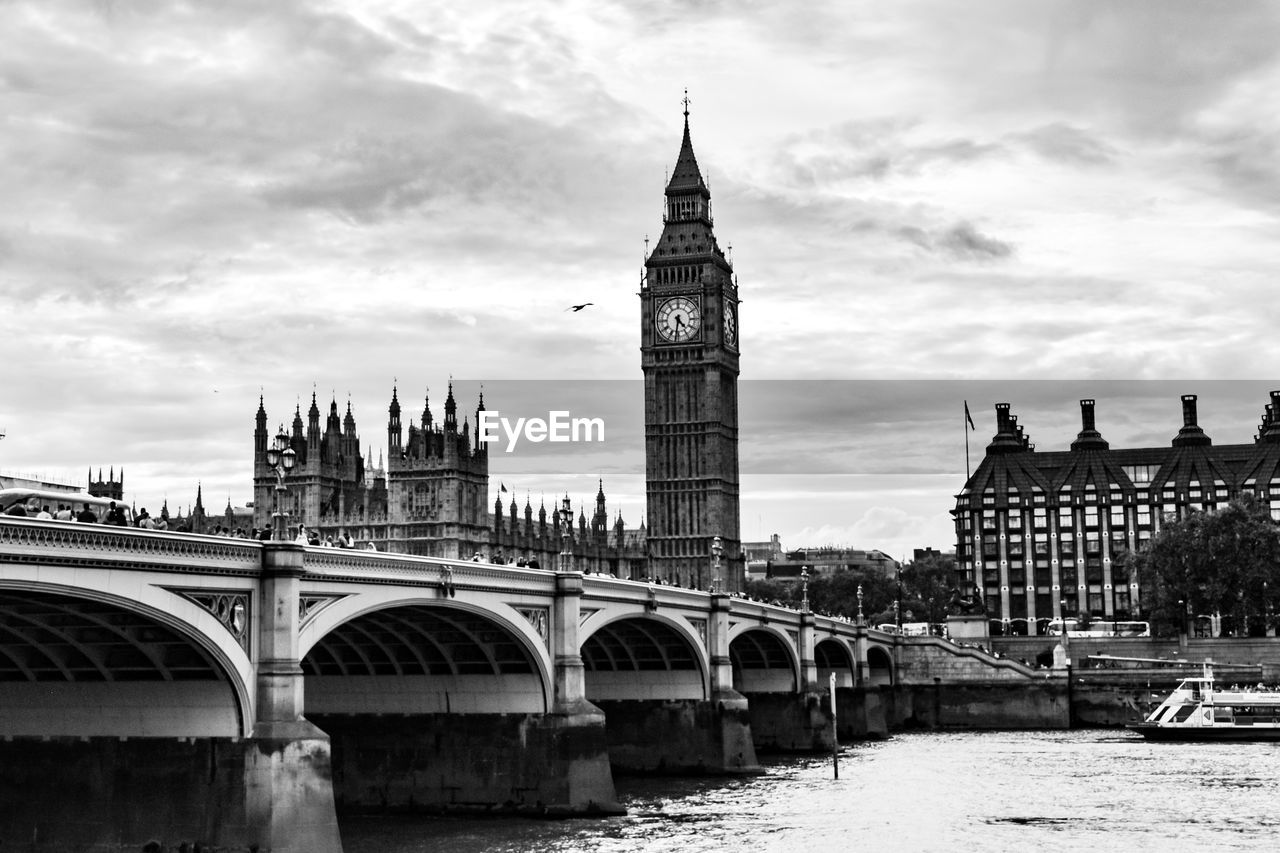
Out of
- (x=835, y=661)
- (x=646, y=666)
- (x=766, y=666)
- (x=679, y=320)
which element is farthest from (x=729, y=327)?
(x=646, y=666)

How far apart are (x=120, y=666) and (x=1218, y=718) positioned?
6219 cm

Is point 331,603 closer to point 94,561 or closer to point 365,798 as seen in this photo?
point 94,561

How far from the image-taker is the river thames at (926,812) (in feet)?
144

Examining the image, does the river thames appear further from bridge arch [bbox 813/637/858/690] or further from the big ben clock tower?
the big ben clock tower

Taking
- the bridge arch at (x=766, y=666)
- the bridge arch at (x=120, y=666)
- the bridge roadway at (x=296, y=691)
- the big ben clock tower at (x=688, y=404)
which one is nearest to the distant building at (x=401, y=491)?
the big ben clock tower at (x=688, y=404)

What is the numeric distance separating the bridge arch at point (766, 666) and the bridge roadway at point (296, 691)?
1559 cm

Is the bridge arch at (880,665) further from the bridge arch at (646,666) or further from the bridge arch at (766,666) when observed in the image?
the bridge arch at (646,666)

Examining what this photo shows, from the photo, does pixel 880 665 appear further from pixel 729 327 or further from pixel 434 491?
pixel 729 327

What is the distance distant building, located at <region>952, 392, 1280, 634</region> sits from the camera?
158 metres

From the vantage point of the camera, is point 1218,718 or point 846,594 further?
point 846,594

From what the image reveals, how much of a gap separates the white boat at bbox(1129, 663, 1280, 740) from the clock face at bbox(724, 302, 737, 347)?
69741 millimetres

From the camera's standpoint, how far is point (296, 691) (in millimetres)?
36000

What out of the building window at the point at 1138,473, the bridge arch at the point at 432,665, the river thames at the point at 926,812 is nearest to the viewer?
the river thames at the point at 926,812

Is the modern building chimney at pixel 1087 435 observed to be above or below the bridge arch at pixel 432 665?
above
